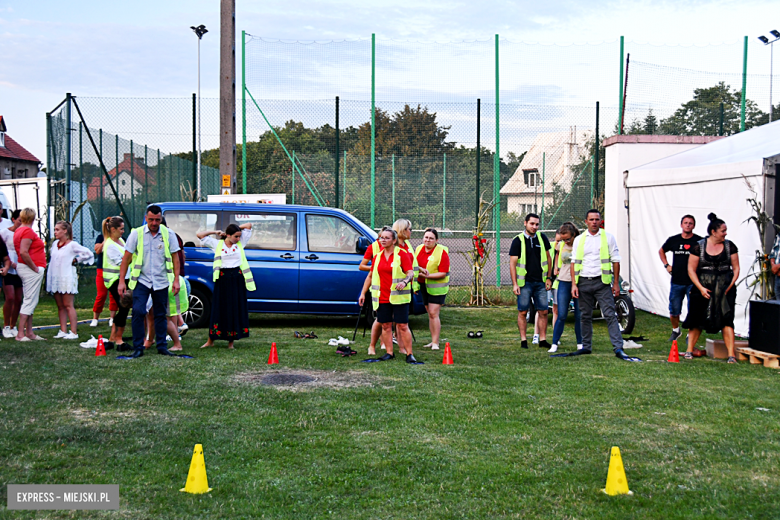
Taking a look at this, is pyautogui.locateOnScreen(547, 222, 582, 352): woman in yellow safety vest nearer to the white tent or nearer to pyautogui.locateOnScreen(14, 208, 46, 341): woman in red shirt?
the white tent

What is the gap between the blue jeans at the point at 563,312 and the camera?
9.47m

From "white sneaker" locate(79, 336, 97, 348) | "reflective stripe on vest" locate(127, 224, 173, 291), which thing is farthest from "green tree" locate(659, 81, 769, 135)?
"white sneaker" locate(79, 336, 97, 348)

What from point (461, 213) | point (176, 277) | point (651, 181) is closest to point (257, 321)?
point (176, 277)

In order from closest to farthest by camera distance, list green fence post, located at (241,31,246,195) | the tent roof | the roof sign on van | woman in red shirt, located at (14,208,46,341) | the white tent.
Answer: woman in red shirt, located at (14,208,46,341)
the white tent
the tent roof
the roof sign on van
green fence post, located at (241,31,246,195)

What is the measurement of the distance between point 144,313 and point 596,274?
18.0 feet

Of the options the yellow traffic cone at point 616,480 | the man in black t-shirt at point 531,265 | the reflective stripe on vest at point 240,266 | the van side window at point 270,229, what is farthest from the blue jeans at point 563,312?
Result: the yellow traffic cone at point 616,480

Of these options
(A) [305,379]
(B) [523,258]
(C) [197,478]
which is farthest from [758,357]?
(C) [197,478]

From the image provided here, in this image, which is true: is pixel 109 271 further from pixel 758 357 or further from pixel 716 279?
pixel 758 357

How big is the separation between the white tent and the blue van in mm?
5350

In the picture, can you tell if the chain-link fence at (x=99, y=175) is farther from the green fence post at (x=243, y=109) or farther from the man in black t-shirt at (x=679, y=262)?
the man in black t-shirt at (x=679, y=262)

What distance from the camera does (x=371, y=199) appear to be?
16500mm

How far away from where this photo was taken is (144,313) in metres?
8.70

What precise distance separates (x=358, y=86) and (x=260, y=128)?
2385mm

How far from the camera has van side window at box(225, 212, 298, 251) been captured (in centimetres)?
1137
